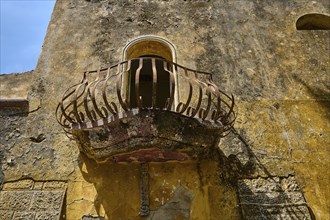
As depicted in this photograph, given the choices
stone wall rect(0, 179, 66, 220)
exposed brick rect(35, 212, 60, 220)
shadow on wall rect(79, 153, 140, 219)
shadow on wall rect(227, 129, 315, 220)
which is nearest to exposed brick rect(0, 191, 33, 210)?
stone wall rect(0, 179, 66, 220)

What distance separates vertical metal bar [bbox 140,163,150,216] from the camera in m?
4.07

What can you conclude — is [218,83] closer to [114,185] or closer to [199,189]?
[199,189]

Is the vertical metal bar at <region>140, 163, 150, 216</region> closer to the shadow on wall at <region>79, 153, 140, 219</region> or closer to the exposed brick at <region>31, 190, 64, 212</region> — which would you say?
the shadow on wall at <region>79, 153, 140, 219</region>

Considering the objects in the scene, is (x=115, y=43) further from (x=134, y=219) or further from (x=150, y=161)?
(x=134, y=219)

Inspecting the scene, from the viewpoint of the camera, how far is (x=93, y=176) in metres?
4.32

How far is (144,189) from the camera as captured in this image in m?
4.20

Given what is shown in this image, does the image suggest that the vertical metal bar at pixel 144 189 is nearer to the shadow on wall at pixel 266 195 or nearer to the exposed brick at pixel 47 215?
the exposed brick at pixel 47 215

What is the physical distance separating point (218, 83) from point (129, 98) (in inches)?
60.3

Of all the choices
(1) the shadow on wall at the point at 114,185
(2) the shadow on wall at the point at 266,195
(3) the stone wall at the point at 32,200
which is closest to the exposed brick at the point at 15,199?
(3) the stone wall at the point at 32,200

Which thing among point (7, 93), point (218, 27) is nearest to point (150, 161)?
point (7, 93)

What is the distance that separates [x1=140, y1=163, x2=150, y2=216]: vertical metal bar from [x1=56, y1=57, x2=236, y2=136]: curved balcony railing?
88 centimetres

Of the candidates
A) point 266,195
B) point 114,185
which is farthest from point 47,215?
point 266,195

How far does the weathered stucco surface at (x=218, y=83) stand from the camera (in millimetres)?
4258

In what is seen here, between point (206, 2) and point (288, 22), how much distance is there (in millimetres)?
1724
